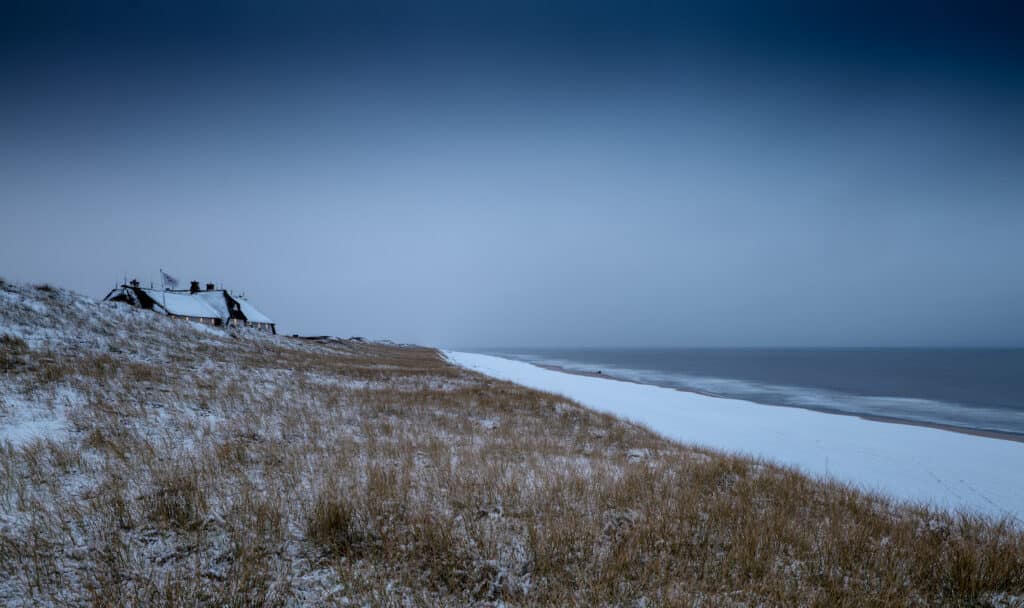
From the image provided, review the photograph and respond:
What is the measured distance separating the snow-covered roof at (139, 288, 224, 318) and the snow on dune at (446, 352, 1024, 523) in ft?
179

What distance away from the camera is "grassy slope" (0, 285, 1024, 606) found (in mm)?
3465

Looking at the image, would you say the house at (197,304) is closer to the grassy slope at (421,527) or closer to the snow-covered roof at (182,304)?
the snow-covered roof at (182,304)

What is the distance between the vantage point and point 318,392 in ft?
50.3

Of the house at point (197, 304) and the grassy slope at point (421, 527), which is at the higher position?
the house at point (197, 304)

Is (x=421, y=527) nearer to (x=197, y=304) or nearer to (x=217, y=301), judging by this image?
(x=197, y=304)

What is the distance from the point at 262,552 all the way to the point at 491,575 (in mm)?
2205

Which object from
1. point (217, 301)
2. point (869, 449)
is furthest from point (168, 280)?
point (869, 449)

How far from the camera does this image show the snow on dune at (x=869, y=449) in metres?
11.5

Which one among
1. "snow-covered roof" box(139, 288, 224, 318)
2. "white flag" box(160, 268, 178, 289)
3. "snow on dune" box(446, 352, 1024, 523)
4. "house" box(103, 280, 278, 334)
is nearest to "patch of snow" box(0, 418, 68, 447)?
"snow on dune" box(446, 352, 1024, 523)

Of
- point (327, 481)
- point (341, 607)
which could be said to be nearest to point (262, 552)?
point (341, 607)

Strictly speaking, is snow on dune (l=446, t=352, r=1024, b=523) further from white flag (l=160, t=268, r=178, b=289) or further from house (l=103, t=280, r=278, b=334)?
white flag (l=160, t=268, r=178, b=289)

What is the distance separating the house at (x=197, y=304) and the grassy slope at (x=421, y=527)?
5021 cm

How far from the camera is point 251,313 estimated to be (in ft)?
216

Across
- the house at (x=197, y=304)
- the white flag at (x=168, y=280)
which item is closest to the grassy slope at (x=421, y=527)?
the house at (x=197, y=304)
